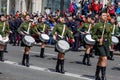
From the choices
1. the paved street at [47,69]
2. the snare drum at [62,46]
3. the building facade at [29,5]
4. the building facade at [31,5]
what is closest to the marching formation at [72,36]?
the snare drum at [62,46]

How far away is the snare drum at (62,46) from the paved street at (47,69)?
80 centimetres

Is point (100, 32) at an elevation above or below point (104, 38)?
above

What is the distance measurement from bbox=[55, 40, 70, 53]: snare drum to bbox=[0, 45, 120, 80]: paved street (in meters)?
0.80

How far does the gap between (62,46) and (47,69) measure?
4.76 ft

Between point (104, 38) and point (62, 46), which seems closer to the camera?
point (104, 38)

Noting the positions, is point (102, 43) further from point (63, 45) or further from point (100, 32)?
point (63, 45)

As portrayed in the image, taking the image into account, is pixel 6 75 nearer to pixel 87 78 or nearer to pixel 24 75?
pixel 24 75

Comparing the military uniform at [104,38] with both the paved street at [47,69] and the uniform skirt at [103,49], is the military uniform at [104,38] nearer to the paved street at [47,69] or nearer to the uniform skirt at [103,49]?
the uniform skirt at [103,49]

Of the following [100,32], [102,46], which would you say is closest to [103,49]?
[102,46]

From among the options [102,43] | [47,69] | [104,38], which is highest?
[104,38]

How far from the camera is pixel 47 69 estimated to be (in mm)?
15750

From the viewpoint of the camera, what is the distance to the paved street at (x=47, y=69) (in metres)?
13.9

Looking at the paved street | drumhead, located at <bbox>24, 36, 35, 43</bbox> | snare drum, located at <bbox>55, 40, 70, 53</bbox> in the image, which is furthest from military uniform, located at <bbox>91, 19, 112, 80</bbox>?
drumhead, located at <bbox>24, 36, 35, 43</bbox>

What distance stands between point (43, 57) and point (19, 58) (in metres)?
1.29
